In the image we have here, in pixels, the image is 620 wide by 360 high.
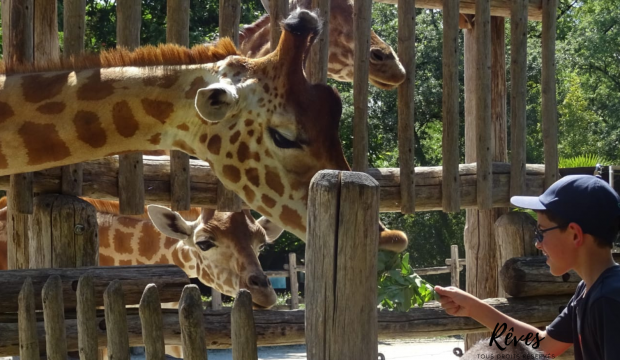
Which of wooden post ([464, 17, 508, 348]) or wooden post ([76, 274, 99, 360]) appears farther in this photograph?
wooden post ([464, 17, 508, 348])

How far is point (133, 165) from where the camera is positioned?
538cm

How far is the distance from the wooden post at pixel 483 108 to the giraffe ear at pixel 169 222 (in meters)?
2.37

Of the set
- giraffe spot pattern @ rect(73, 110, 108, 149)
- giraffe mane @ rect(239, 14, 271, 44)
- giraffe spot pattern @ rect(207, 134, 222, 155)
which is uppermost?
giraffe mane @ rect(239, 14, 271, 44)

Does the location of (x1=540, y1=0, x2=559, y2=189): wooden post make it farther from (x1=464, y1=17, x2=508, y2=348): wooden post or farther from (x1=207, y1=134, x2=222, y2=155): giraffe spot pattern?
(x1=207, y1=134, x2=222, y2=155): giraffe spot pattern

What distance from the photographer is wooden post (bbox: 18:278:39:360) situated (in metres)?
4.02

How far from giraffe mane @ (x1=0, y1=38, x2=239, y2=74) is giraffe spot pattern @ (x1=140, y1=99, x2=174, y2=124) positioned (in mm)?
259

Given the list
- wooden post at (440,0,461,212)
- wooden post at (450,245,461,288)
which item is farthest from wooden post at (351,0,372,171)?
wooden post at (450,245,461,288)

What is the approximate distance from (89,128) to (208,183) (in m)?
0.97

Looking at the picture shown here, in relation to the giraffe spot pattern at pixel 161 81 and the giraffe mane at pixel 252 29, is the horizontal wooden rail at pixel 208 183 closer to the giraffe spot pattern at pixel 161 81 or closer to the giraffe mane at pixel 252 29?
the giraffe spot pattern at pixel 161 81

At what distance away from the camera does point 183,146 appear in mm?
5141

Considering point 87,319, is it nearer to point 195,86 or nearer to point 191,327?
point 191,327

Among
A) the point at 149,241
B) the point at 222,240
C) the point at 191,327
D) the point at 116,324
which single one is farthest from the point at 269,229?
the point at 191,327

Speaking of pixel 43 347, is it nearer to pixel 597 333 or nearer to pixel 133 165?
pixel 133 165

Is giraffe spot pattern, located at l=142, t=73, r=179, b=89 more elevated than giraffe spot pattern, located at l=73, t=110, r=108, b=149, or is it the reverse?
giraffe spot pattern, located at l=142, t=73, r=179, b=89
